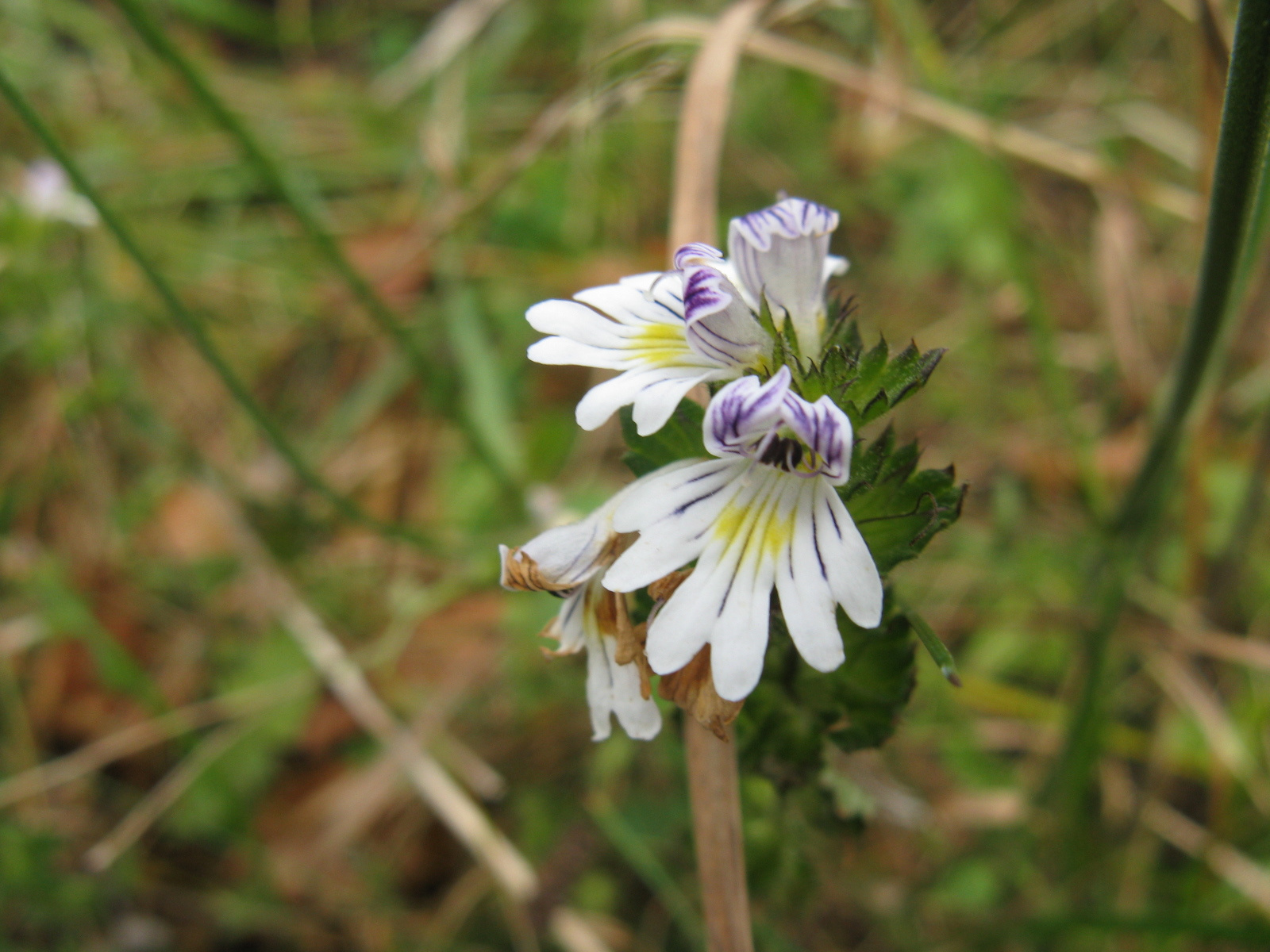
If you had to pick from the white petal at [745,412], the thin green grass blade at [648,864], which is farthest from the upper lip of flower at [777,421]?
the thin green grass blade at [648,864]

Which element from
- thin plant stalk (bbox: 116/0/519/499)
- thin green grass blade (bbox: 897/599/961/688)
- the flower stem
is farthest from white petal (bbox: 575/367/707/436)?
thin plant stalk (bbox: 116/0/519/499)

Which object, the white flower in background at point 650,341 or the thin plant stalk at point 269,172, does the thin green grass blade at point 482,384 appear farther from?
the white flower in background at point 650,341

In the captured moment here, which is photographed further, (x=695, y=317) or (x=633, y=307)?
(x=633, y=307)

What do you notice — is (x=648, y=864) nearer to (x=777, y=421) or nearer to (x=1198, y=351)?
(x=777, y=421)

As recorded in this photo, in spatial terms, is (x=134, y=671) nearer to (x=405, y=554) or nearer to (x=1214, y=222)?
(x=405, y=554)

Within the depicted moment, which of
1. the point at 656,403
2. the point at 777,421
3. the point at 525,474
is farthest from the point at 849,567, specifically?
the point at 525,474

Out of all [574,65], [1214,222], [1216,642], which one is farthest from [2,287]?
[1216,642]

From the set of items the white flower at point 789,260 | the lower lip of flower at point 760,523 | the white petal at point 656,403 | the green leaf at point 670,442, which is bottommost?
the lower lip of flower at point 760,523
